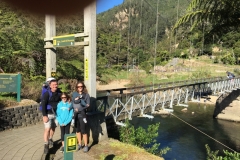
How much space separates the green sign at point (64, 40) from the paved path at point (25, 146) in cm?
207

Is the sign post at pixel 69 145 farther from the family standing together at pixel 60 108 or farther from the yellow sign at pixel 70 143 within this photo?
the family standing together at pixel 60 108

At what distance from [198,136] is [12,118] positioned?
13612 millimetres

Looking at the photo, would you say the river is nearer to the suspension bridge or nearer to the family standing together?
the suspension bridge

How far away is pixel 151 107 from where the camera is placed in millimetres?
10031

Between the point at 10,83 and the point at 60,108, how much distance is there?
11.3 ft

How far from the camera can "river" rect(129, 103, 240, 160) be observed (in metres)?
13.4

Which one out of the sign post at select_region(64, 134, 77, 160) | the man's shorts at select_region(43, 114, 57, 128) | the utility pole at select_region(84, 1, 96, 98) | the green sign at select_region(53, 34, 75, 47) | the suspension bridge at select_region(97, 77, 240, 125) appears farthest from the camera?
the suspension bridge at select_region(97, 77, 240, 125)

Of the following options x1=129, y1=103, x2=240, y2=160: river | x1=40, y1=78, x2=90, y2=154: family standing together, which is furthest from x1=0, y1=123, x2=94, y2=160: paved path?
x1=129, y1=103, x2=240, y2=160: river

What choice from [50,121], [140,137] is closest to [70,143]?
[50,121]

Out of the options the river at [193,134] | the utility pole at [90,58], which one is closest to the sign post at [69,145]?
the utility pole at [90,58]

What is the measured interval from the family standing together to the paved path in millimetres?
172

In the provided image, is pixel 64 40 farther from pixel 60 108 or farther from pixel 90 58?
pixel 60 108

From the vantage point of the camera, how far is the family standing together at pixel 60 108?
405 centimetres

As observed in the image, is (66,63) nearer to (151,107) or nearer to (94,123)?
(151,107)
